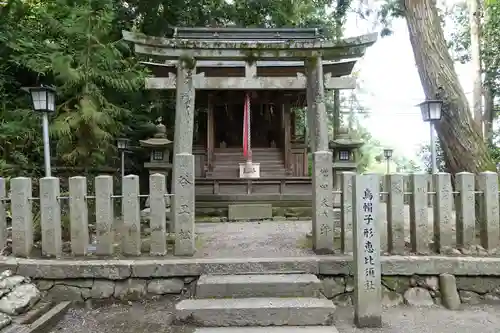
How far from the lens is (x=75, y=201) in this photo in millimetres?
4719

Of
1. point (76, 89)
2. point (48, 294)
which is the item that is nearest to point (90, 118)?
point (76, 89)

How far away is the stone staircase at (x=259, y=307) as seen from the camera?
3986 mm

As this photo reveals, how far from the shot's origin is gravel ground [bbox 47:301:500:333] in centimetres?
404

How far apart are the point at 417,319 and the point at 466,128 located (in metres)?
3.13

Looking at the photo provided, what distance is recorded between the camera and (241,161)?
40.4ft

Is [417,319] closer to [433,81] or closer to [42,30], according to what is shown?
[433,81]

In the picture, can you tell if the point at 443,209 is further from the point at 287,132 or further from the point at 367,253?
the point at 287,132

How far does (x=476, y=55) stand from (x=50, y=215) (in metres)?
14.5

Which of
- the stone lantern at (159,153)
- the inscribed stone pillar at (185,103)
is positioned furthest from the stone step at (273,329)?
the stone lantern at (159,153)

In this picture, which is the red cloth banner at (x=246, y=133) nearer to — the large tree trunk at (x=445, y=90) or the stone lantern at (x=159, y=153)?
the stone lantern at (x=159, y=153)

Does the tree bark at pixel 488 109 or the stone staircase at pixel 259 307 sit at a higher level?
the tree bark at pixel 488 109

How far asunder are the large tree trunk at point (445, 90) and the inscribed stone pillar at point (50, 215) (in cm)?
575

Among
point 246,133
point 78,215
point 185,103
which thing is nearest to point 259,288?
point 78,215

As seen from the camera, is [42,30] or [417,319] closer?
[417,319]
